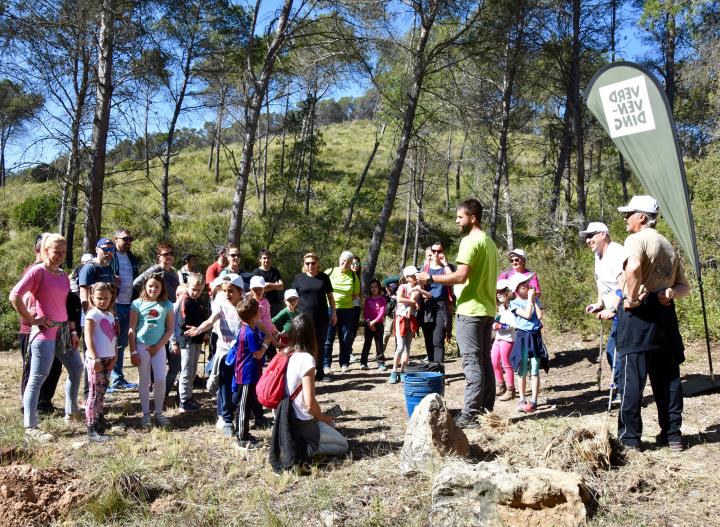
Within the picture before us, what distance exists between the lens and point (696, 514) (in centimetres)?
322

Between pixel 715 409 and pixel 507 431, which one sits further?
pixel 715 409

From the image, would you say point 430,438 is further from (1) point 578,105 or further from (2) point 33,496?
(1) point 578,105

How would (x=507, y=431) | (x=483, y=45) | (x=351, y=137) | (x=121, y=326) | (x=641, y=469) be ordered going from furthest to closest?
(x=351, y=137) < (x=483, y=45) < (x=121, y=326) < (x=507, y=431) < (x=641, y=469)

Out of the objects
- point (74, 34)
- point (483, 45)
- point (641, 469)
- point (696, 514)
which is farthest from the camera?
point (483, 45)

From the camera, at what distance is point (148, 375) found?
5336 mm

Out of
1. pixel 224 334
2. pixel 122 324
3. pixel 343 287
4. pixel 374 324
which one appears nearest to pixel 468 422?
pixel 224 334

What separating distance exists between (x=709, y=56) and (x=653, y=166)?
8.14 meters

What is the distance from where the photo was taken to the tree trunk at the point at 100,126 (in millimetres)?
8680

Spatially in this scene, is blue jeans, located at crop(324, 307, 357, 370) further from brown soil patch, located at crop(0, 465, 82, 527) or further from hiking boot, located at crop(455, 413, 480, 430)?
brown soil patch, located at crop(0, 465, 82, 527)

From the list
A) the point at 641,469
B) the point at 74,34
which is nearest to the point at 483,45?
the point at 74,34

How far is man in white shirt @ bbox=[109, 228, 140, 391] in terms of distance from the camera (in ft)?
21.8

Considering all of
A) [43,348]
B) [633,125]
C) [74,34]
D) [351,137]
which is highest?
[351,137]

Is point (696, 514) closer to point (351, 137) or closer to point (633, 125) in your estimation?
point (633, 125)

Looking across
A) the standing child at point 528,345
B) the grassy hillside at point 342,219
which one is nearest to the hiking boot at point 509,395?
the standing child at point 528,345
